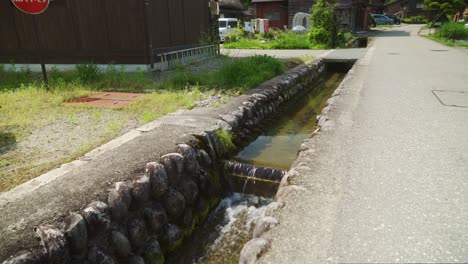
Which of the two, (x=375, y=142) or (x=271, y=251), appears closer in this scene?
(x=271, y=251)

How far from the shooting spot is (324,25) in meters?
19.6

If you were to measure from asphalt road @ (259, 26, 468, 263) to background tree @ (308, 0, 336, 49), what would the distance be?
1393 centimetres

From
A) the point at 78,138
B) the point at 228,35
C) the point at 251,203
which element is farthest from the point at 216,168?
the point at 228,35

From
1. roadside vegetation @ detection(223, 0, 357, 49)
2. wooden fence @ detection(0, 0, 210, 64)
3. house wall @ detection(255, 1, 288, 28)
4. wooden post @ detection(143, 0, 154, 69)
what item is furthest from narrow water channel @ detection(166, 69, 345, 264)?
house wall @ detection(255, 1, 288, 28)

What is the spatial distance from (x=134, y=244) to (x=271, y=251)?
1.46m

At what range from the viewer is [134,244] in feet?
10.6

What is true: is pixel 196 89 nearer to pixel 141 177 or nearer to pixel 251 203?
pixel 251 203

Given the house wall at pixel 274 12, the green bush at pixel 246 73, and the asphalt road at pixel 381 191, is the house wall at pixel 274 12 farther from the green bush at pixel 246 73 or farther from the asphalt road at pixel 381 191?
the asphalt road at pixel 381 191

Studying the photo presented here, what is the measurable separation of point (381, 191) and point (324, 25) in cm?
1818

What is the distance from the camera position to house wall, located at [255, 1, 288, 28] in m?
30.0

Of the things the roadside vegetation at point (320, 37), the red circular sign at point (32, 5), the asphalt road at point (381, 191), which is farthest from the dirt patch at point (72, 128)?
the roadside vegetation at point (320, 37)

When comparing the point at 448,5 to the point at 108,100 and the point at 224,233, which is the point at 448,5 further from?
the point at 224,233

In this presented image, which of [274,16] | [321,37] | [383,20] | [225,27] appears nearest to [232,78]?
[321,37]

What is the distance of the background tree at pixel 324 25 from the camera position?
62.9ft
